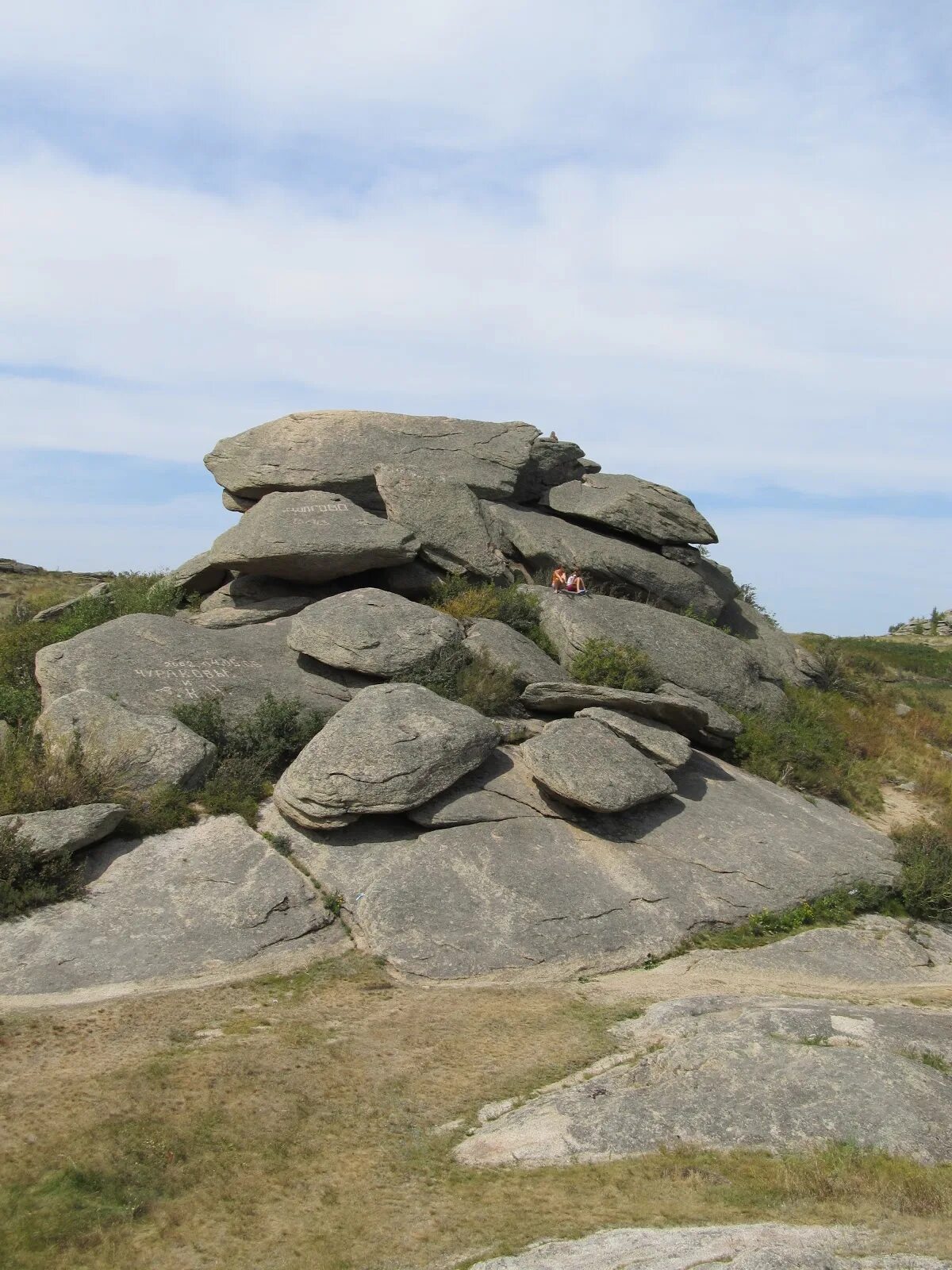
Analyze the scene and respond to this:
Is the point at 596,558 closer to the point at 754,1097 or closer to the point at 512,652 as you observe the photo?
the point at 512,652

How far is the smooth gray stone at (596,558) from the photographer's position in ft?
80.7

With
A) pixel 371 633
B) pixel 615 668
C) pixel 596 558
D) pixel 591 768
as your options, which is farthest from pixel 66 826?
pixel 596 558

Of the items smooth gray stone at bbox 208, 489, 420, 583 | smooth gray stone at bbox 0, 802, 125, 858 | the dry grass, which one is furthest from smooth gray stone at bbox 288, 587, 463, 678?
the dry grass

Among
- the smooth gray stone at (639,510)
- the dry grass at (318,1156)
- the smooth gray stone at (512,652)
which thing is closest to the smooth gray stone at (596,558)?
the smooth gray stone at (639,510)

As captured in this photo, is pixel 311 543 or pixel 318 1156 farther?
pixel 311 543

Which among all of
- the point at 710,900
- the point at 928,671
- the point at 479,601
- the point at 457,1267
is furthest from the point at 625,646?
the point at 928,671

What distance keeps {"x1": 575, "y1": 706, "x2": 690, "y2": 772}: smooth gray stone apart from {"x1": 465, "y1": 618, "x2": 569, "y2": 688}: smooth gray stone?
1.70m

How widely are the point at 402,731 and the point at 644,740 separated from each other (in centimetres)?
432

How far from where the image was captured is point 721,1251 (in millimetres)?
6840

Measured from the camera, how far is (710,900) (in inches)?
615

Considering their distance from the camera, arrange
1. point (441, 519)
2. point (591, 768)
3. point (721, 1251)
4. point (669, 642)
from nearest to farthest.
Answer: point (721, 1251) → point (591, 768) → point (669, 642) → point (441, 519)

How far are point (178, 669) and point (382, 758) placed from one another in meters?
5.32

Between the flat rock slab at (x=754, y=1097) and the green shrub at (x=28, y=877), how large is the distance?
6972 mm

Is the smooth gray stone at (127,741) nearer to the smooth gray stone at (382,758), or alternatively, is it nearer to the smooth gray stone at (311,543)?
the smooth gray stone at (382,758)
